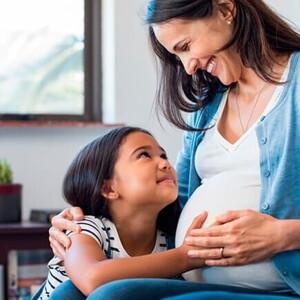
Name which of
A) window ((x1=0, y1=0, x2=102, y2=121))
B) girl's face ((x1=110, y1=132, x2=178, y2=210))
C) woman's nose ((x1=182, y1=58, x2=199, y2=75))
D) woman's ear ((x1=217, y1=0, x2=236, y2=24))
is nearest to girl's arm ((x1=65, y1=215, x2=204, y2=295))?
girl's face ((x1=110, y1=132, x2=178, y2=210))

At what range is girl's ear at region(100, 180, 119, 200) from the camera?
149cm

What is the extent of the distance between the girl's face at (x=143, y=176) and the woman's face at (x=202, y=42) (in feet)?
0.62

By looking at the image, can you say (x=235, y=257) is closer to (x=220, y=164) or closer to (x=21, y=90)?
(x=220, y=164)

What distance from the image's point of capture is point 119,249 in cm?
146

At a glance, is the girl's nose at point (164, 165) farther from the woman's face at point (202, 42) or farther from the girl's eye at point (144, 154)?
the woman's face at point (202, 42)

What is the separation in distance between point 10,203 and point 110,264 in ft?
3.86

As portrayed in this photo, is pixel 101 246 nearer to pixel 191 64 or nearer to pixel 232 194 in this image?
pixel 232 194

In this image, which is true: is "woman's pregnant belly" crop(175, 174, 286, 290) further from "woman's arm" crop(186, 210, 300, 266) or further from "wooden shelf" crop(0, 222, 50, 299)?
"wooden shelf" crop(0, 222, 50, 299)

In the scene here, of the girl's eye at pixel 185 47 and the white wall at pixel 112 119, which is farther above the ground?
the girl's eye at pixel 185 47

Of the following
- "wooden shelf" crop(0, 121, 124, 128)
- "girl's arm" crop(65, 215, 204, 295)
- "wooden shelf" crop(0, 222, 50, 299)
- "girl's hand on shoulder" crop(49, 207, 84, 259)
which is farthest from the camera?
"wooden shelf" crop(0, 121, 124, 128)

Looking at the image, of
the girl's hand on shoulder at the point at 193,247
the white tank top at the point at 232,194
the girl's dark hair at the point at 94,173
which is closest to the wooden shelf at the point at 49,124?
the girl's dark hair at the point at 94,173

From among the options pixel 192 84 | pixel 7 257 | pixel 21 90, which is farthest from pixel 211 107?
pixel 21 90

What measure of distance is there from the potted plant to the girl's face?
952 millimetres

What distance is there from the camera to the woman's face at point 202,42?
1417 mm
